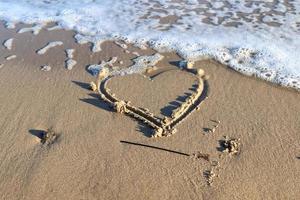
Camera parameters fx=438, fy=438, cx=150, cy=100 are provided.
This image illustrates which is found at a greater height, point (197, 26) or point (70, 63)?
point (70, 63)

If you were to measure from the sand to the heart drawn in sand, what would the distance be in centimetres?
6

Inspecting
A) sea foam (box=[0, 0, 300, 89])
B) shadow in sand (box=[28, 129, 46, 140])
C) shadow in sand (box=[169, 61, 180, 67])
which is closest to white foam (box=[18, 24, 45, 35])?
sea foam (box=[0, 0, 300, 89])

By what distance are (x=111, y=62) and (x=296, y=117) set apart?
2.01 metres

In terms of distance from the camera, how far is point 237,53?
473 centimetres

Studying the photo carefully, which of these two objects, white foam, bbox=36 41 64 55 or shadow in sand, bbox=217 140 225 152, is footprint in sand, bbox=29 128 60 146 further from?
white foam, bbox=36 41 64 55

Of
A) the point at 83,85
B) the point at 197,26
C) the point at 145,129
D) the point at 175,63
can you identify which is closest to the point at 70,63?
the point at 83,85

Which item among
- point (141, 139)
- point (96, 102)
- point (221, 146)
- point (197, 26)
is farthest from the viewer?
point (197, 26)

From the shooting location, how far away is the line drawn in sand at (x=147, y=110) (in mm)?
3725

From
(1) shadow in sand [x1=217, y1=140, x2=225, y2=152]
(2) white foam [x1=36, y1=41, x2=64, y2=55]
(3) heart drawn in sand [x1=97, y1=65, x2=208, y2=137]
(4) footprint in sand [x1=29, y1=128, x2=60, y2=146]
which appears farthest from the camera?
(2) white foam [x1=36, y1=41, x2=64, y2=55]

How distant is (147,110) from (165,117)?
195mm

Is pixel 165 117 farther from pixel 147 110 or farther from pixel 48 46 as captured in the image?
pixel 48 46

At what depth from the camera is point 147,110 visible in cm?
389

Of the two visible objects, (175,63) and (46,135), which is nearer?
(46,135)

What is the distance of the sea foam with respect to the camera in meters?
4.62
